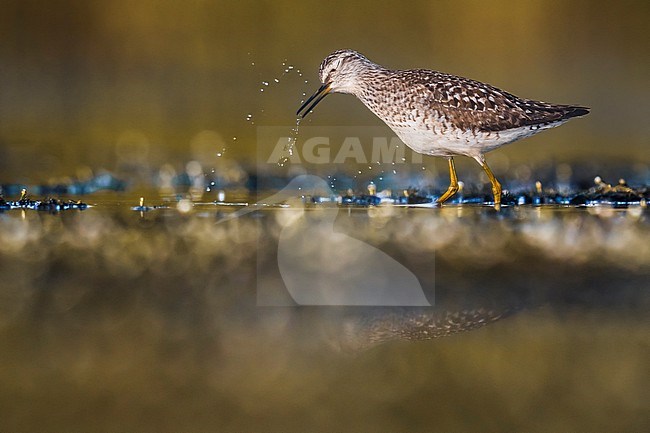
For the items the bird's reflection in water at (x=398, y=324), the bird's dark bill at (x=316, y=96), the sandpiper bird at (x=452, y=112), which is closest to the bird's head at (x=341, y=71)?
the bird's dark bill at (x=316, y=96)

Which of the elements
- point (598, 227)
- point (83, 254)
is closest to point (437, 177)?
point (598, 227)

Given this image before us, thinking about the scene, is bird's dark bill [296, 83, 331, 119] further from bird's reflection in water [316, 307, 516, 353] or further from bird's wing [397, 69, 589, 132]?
bird's reflection in water [316, 307, 516, 353]

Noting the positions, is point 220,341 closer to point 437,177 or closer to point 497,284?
point 497,284

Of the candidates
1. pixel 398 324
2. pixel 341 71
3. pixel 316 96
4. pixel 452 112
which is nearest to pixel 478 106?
pixel 452 112

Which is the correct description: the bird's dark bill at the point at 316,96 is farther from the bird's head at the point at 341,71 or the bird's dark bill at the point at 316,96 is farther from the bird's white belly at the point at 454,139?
the bird's white belly at the point at 454,139

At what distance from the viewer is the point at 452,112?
5.22 meters

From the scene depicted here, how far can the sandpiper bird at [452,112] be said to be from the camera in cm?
523

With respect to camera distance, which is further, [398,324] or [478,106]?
[478,106]

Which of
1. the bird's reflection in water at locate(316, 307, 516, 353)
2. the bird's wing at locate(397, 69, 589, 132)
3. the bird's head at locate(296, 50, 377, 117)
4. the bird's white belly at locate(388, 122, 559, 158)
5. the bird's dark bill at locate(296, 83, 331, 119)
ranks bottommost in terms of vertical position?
the bird's reflection in water at locate(316, 307, 516, 353)

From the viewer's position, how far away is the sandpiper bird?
5.23m

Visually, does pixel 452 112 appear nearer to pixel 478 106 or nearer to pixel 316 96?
pixel 478 106

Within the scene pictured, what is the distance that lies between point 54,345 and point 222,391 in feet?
2.21

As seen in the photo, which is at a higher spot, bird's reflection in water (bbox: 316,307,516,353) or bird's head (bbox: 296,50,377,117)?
bird's head (bbox: 296,50,377,117)

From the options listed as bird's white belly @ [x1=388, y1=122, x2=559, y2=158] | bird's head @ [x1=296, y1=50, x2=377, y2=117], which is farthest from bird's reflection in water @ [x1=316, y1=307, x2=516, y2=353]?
bird's head @ [x1=296, y1=50, x2=377, y2=117]
